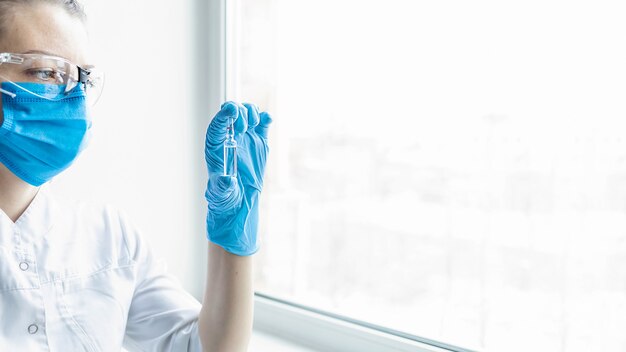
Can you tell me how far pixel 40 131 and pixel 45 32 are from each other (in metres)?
Result: 0.18

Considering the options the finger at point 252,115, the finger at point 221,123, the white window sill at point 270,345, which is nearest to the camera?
the finger at point 221,123

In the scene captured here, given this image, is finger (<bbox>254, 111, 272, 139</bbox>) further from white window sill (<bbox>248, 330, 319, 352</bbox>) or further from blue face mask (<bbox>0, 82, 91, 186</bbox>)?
white window sill (<bbox>248, 330, 319, 352</bbox>)

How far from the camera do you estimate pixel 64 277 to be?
1031mm

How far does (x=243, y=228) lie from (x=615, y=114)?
2.60ft

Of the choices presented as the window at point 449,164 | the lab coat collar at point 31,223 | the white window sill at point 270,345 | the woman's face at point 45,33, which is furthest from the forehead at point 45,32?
the white window sill at point 270,345

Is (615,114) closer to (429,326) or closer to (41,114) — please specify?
(429,326)

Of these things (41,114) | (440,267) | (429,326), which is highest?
(41,114)

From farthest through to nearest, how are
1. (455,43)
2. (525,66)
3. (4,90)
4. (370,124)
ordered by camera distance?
1. (370,124)
2. (455,43)
3. (525,66)
4. (4,90)

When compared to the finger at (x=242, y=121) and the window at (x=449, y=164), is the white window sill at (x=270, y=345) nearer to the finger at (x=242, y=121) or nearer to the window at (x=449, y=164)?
the window at (x=449, y=164)

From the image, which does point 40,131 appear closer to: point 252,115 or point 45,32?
point 45,32

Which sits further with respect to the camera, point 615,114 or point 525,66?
point 525,66

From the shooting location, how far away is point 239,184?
41.3 inches

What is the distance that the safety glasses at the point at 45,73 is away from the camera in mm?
938

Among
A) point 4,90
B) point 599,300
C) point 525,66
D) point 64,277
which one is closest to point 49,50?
point 4,90
